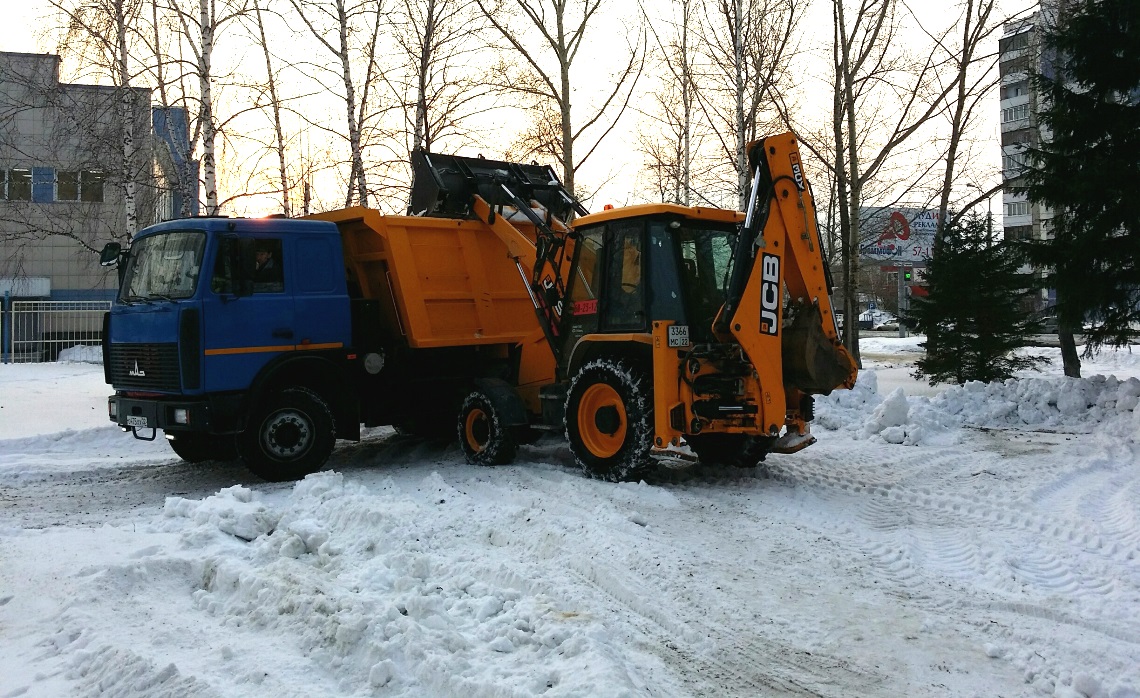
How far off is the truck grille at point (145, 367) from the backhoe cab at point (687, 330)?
3.09 metres

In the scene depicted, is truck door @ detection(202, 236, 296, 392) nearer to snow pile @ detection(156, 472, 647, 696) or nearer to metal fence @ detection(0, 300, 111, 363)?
snow pile @ detection(156, 472, 647, 696)

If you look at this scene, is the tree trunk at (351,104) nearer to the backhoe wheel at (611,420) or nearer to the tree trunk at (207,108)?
the tree trunk at (207,108)

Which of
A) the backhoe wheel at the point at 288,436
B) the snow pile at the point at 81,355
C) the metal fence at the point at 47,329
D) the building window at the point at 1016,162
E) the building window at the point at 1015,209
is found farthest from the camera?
the building window at the point at 1015,209

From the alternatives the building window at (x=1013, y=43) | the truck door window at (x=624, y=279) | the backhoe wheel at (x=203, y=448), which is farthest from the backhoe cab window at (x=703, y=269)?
the building window at (x=1013, y=43)

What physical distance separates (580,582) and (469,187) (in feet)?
21.4

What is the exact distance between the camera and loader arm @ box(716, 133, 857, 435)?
8.12 meters

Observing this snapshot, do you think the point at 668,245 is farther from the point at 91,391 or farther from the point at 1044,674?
the point at 91,391

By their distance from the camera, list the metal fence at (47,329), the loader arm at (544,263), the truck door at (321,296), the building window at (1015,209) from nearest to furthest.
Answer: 1. the truck door at (321,296)
2. the loader arm at (544,263)
3. the metal fence at (47,329)
4. the building window at (1015,209)

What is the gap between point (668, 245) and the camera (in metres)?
8.76

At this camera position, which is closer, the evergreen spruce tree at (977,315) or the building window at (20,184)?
the evergreen spruce tree at (977,315)

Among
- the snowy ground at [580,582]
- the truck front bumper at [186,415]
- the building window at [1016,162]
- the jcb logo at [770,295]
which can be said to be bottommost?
the snowy ground at [580,582]

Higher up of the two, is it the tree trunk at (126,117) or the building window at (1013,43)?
the building window at (1013,43)

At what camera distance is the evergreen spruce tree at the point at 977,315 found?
1627 cm

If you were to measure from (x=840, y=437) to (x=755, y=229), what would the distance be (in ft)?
15.3
